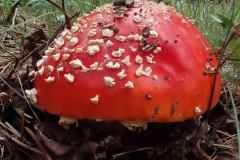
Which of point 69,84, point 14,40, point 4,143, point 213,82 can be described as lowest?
point 14,40

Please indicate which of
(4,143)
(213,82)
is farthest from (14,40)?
(213,82)

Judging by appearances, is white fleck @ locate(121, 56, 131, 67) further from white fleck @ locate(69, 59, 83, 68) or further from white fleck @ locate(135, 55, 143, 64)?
white fleck @ locate(69, 59, 83, 68)

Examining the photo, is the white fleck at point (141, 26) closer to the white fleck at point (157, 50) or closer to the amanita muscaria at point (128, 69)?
the amanita muscaria at point (128, 69)

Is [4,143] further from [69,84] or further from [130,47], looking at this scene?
[130,47]

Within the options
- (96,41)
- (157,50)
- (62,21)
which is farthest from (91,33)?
(62,21)

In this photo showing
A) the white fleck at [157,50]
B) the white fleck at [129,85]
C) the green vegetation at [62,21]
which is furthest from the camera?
the green vegetation at [62,21]

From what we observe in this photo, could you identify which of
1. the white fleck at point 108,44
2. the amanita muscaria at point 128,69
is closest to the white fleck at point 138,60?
the amanita muscaria at point 128,69

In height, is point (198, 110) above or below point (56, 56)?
below

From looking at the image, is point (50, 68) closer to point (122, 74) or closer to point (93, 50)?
point (93, 50)
